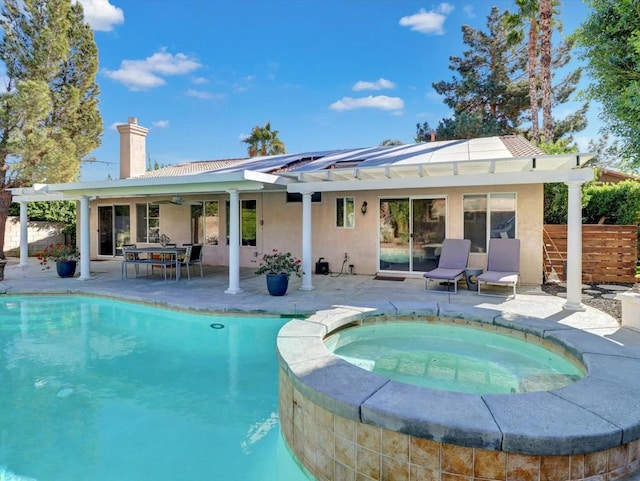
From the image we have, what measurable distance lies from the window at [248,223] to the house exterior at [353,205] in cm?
3

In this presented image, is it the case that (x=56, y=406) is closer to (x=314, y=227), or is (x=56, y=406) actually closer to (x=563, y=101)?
(x=314, y=227)

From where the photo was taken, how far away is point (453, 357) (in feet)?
16.7

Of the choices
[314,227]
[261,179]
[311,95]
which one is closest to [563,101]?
[311,95]

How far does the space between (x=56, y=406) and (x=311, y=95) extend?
77.5 feet

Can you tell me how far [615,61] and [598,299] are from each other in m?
4.82

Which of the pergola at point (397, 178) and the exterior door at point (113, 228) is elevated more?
the pergola at point (397, 178)

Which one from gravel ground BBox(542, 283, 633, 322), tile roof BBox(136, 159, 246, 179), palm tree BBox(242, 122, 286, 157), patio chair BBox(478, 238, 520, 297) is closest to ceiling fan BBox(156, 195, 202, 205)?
tile roof BBox(136, 159, 246, 179)

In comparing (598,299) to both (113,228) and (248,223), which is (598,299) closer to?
(248,223)

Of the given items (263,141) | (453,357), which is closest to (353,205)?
(453,357)

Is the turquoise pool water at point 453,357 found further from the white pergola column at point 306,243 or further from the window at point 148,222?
the window at point 148,222

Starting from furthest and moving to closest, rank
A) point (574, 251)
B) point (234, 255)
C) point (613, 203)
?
1. point (613, 203)
2. point (234, 255)
3. point (574, 251)

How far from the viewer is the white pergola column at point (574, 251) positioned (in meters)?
6.81

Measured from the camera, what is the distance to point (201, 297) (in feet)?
26.8

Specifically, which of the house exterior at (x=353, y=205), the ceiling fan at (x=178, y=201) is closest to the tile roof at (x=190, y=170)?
the house exterior at (x=353, y=205)
